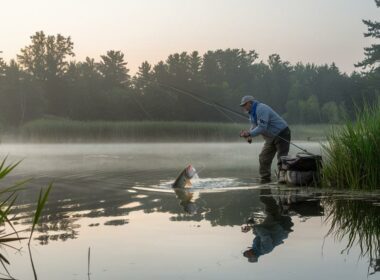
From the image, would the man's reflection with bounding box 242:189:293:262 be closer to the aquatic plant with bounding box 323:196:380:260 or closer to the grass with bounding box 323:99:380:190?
the aquatic plant with bounding box 323:196:380:260

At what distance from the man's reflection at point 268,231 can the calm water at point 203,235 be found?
0.04 ft

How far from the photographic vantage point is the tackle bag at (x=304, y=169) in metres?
12.7

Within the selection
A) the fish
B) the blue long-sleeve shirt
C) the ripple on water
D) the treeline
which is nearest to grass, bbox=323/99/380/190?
the ripple on water

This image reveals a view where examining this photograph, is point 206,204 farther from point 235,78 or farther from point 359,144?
point 235,78

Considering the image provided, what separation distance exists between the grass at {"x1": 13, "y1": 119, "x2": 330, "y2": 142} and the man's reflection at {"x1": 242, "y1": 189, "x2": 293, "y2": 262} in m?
41.7

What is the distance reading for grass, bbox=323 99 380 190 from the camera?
11.5 metres

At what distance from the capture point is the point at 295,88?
111250 mm

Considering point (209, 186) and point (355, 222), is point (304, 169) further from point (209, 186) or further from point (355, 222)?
point (355, 222)

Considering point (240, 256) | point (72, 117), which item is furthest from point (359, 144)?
point (72, 117)

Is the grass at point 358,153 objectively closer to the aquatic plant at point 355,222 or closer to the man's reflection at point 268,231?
the aquatic plant at point 355,222

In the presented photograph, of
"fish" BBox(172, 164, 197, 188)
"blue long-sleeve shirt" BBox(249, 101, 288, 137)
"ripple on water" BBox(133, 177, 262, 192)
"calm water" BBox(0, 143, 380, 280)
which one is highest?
"blue long-sleeve shirt" BBox(249, 101, 288, 137)

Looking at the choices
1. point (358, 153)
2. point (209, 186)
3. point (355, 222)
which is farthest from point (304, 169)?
point (355, 222)

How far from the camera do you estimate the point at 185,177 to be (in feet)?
43.9

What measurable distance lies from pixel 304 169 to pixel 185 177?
2.56m
